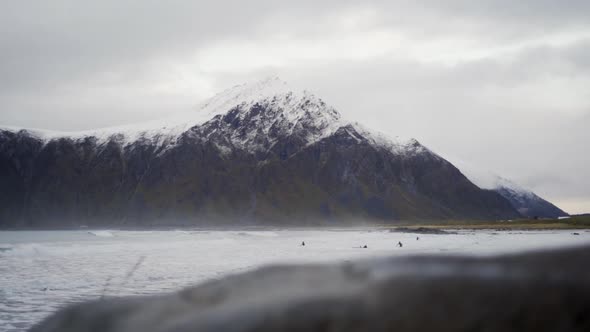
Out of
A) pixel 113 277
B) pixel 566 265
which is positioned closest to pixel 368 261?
pixel 566 265

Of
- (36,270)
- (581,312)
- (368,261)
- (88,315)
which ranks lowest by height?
(36,270)

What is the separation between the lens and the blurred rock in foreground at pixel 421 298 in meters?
3.46

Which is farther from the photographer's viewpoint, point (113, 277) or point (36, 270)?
point (36, 270)

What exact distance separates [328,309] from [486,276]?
1.04 metres

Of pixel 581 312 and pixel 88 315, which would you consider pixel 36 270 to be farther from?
pixel 581 312

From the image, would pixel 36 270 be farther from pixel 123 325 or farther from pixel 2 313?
pixel 123 325

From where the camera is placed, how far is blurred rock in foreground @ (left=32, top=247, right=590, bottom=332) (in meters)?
3.46

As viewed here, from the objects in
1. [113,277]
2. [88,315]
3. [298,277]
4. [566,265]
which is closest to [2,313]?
[113,277]

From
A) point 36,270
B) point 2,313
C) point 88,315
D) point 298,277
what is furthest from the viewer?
point 36,270

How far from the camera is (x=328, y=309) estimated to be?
3.50 metres

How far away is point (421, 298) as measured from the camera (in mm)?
3516

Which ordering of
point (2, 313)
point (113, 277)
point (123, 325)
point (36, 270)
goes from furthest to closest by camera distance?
1. point (36, 270)
2. point (113, 277)
3. point (2, 313)
4. point (123, 325)

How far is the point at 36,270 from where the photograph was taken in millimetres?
34156

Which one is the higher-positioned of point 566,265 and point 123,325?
point 566,265
